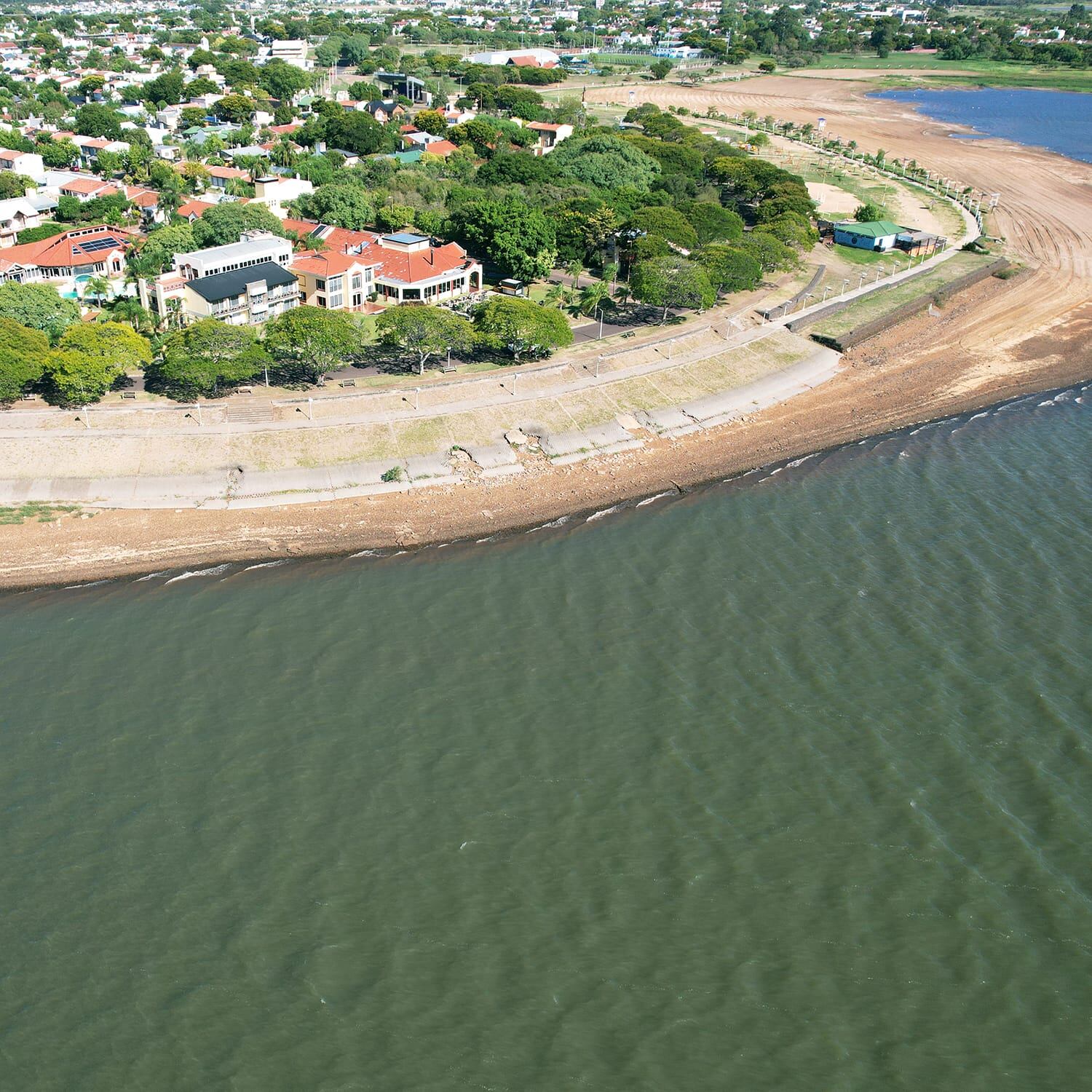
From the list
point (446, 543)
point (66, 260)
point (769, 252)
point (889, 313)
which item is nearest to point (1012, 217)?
point (889, 313)

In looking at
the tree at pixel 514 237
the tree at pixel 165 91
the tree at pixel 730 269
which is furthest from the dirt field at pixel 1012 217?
the tree at pixel 165 91

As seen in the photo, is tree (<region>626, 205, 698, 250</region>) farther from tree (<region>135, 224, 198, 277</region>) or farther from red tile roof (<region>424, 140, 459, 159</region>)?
red tile roof (<region>424, 140, 459, 159</region>)

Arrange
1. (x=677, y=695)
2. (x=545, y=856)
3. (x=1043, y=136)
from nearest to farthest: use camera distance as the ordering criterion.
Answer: (x=545, y=856) < (x=677, y=695) < (x=1043, y=136)

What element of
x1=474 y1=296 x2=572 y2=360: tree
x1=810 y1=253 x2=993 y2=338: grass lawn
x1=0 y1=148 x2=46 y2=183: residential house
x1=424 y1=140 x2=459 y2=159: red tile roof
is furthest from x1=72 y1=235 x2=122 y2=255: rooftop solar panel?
x1=810 y1=253 x2=993 y2=338: grass lawn

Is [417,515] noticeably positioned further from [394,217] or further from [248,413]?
[394,217]

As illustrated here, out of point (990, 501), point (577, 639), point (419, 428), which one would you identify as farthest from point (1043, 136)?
point (577, 639)

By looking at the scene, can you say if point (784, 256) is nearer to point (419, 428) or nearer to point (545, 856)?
point (419, 428)
